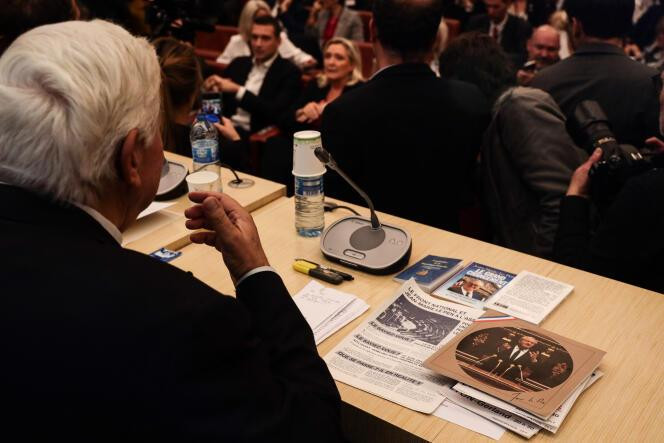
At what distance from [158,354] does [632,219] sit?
127cm

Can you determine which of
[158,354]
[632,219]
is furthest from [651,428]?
[158,354]

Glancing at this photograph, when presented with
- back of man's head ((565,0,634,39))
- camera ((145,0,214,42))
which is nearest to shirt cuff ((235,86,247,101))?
camera ((145,0,214,42))

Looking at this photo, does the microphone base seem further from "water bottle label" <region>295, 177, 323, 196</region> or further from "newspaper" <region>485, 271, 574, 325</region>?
"newspaper" <region>485, 271, 574, 325</region>

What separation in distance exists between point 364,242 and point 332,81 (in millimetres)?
2436

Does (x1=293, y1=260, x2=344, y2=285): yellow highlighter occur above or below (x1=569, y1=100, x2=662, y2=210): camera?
below

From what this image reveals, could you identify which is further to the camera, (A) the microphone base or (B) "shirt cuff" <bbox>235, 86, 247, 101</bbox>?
(B) "shirt cuff" <bbox>235, 86, 247, 101</bbox>

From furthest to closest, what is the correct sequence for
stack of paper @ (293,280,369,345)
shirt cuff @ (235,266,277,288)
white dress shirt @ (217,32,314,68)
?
white dress shirt @ (217,32,314,68), stack of paper @ (293,280,369,345), shirt cuff @ (235,266,277,288)

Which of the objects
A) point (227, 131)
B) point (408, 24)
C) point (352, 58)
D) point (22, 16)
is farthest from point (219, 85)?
point (408, 24)

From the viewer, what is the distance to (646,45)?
599 centimetres

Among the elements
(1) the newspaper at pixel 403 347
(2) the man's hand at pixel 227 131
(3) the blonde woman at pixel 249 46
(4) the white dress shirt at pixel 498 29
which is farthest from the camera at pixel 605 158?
(4) the white dress shirt at pixel 498 29

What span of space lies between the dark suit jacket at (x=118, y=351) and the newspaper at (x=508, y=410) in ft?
1.60

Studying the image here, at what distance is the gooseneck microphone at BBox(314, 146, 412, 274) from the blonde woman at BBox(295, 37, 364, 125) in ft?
6.78

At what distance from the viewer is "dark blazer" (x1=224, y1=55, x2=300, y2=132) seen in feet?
14.4

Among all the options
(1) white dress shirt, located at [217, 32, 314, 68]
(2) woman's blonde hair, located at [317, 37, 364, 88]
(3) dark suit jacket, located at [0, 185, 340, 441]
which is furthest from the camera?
(1) white dress shirt, located at [217, 32, 314, 68]
